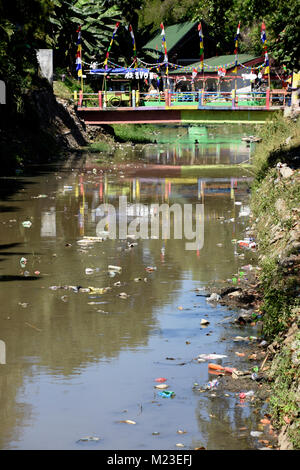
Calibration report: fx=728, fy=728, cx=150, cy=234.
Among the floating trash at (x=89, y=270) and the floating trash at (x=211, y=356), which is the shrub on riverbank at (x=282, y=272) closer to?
the floating trash at (x=211, y=356)

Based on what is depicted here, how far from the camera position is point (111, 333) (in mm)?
9953

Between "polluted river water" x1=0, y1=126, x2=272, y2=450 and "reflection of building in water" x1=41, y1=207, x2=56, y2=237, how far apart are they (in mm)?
Answer: 25

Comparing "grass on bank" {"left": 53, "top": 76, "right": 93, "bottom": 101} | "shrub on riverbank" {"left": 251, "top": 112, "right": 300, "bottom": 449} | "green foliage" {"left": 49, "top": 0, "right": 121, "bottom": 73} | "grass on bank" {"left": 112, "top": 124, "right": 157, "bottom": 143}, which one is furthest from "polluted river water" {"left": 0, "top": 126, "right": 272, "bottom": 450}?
"green foliage" {"left": 49, "top": 0, "right": 121, "bottom": 73}

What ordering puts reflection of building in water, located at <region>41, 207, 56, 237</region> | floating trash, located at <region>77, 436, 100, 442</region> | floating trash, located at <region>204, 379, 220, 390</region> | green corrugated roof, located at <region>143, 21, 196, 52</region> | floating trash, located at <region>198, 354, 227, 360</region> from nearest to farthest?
floating trash, located at <region>77, 436, 100, 442</region> → floating trash, located at <region>204, 379, 220, 390</region> → floating trash, located at <region>198, 354, 227, 360</region> → reflection of building in water, located at <region>41, 207, 56, 237</region> → green corrugated roof, located at <region>143, 21, 196, 52</region>

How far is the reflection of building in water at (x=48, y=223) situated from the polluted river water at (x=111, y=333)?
0.02 metres

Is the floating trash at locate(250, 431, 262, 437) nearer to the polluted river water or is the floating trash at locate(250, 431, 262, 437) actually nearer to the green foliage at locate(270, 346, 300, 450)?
the polluted river water

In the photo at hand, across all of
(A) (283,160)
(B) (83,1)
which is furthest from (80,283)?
(B) (83,1)

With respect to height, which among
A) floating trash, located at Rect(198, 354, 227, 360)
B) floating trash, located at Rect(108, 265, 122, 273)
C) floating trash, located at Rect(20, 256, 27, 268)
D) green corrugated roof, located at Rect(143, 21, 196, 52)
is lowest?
floating trash, located at Rect(198, 354, 227, 360)

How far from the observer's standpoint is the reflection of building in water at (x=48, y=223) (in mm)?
16922

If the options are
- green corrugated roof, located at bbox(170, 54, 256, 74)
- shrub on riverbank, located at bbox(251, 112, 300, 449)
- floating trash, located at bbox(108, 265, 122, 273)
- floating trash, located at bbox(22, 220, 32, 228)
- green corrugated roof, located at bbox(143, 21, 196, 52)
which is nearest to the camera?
shrub on riverbank, located at bbox(251, 112, 300, 449)

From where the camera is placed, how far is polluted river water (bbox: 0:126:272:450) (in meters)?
7.16

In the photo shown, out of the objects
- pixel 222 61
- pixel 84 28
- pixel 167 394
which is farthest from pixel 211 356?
pixel 222 61

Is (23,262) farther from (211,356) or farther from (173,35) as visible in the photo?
(173,35)
